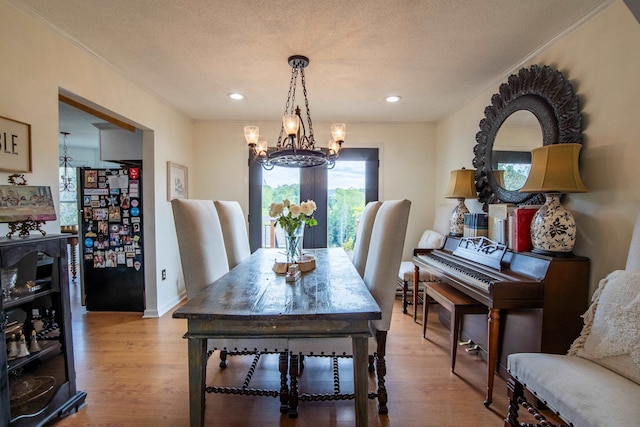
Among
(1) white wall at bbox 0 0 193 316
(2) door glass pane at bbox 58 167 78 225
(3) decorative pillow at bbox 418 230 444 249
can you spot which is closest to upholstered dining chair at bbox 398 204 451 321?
(3) decorative pillow at bbox 418 230 444 249

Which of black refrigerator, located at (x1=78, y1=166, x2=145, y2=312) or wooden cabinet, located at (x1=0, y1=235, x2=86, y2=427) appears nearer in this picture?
wooden cabinet, located at (x1=0, y1=235, x2=86, y2=427)

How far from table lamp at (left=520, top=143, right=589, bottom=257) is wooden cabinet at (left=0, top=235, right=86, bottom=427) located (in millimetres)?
2793

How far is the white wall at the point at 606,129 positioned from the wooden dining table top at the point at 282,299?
143 centimetres

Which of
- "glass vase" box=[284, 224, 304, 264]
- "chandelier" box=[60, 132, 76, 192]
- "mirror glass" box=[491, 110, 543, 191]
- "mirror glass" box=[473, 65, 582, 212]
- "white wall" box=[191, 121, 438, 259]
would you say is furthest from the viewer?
"chandelier" box=[60, 132, 76, 192]

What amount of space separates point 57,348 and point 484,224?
10.1 feet

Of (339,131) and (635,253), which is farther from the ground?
(339,131)

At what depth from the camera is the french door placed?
4.04m

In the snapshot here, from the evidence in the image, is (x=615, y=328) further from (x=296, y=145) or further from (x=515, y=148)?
(x=296, y=145)

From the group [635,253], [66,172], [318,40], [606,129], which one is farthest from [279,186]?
[66,172]

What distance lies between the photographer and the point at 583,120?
180 centimetres

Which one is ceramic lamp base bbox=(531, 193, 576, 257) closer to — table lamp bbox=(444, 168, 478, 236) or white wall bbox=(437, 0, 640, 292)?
white wall bbox=(437, 0, 640, 292)

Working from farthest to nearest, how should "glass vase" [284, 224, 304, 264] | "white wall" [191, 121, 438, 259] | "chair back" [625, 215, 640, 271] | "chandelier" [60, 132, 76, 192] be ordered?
"chandelier" [60, 132, 76, 192] < "white wall" [191, 121, 438, 259] < "glass vase" [284, 224, 304, 264] < "chair back" [625, 215, 640, 271]

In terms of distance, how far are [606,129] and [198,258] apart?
2472 mm

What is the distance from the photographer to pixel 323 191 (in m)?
4.06
